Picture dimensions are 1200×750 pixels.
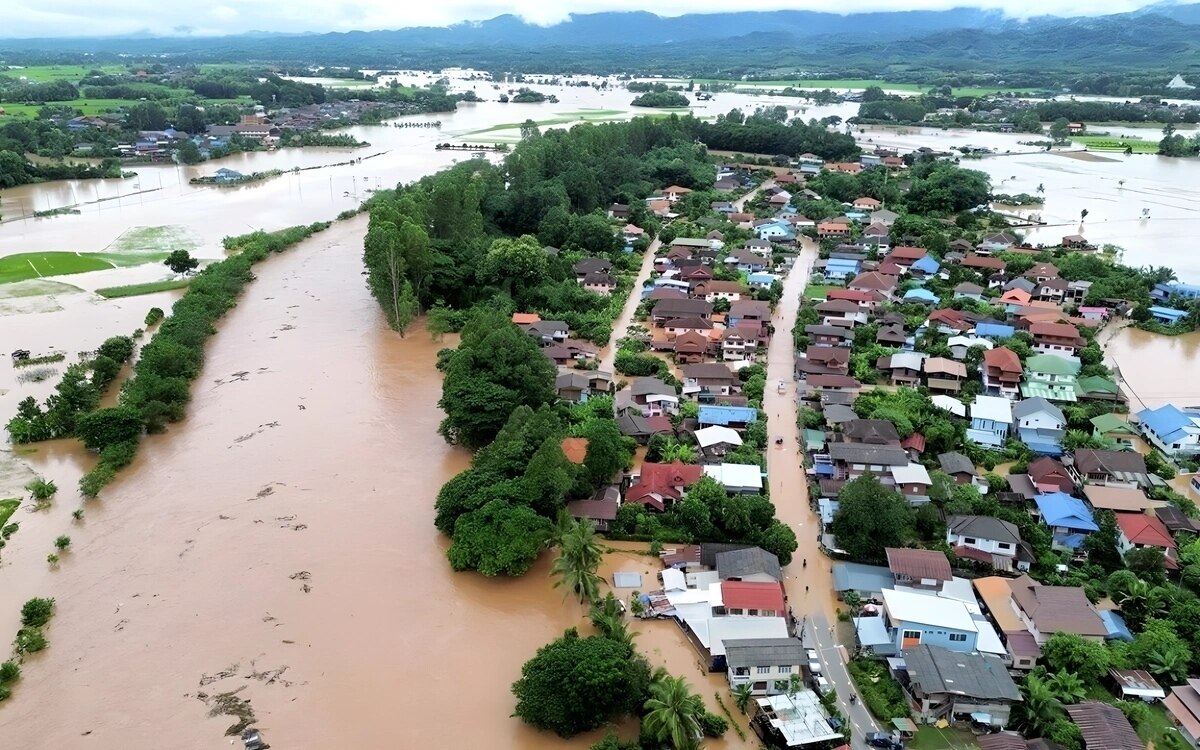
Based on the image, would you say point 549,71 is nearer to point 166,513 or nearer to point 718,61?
point 718,61

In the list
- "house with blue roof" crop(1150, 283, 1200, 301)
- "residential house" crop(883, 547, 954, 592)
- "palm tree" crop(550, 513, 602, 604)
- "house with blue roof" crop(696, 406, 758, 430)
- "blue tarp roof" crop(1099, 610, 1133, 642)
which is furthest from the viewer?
"house with blue roof" crop(1150, 283, 1200, 301)

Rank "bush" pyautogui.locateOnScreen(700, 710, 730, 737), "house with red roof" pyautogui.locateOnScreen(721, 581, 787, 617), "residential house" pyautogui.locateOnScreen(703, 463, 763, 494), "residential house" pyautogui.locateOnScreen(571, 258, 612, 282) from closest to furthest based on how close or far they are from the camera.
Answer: "bush" pyautogui.locateOnScreen(700, 710, 730, 737)
"house with red roof" pyautogui.locateOnScreen(721, 581, 787, 617)
"residential house" pyautogui.locateOnScreen(703, 463, 763, 494)
"residential house" pyautogui.locateOnScreen(571, 258, 612, 282)

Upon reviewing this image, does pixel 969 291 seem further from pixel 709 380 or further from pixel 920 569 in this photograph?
pixel 920 569

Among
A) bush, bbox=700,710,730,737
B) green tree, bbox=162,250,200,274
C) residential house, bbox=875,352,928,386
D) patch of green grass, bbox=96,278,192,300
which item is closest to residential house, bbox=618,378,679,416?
residential house, bbox=875,352,928,386

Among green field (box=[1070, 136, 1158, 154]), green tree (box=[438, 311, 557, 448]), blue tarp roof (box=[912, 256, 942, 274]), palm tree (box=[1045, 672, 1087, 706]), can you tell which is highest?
green field (box=[1070, 136, 1158, 154])

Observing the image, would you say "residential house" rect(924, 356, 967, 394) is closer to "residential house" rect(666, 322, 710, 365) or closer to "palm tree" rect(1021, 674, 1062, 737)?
"residential house" rect(666, 322, 710, 365)

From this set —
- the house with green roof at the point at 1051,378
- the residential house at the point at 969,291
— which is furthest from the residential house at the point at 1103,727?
the residential house at the point at 969,291

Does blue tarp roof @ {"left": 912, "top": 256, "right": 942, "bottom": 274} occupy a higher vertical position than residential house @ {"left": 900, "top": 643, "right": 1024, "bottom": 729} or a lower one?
higher
